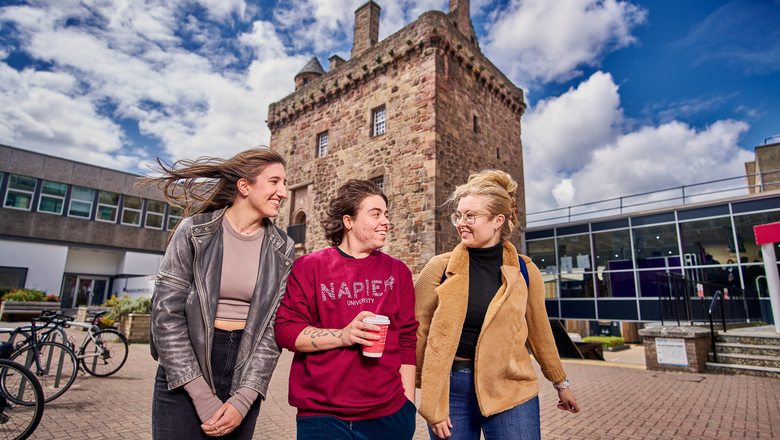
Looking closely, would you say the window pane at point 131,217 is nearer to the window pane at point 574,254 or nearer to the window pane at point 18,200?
the window pane at point 18,200

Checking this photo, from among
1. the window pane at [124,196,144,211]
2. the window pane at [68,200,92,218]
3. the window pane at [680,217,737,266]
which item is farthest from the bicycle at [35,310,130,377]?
the window pane at [124,196,144,211]

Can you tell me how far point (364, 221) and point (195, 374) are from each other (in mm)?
1046

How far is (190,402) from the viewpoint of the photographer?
181 centimetres

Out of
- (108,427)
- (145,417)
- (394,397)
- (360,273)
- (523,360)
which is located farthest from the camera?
(145,417)

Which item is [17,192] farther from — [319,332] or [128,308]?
[319,332]

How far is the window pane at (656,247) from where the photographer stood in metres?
15.4

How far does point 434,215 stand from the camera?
12.1 m

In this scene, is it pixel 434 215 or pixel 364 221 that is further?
pixel 434 215

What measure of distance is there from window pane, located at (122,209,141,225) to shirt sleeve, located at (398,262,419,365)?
1165 inches

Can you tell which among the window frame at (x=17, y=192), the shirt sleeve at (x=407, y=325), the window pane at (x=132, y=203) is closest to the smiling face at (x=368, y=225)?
the shirt sleeve at (x=407, y=325)

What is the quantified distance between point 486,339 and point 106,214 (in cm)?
2995

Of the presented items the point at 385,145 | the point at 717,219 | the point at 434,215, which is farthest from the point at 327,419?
the point at 717,219

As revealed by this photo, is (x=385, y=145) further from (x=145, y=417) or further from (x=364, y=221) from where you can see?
(x=364, y=221)

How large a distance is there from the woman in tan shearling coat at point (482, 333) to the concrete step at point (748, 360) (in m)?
8.57
